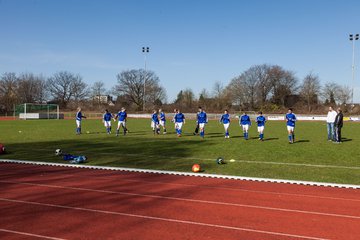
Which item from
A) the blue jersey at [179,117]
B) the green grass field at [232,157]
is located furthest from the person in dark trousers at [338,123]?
the blue jersey at [179,117]

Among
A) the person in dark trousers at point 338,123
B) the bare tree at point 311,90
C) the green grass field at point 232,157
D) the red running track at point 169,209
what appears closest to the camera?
the red running track at point 169,209

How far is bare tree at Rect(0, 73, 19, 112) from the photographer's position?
267ft

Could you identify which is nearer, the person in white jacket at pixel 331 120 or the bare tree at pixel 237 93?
the person in white jacket at pixel 331 120

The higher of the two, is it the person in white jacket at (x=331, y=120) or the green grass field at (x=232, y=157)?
the person in white jacket at (x=331, y=120)

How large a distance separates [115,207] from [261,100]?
85.7 m

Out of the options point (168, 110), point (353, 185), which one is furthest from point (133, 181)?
point (168, 110)

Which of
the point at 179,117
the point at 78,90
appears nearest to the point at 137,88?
the point at 78,90

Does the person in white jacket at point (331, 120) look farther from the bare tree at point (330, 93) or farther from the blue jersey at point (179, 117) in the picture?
the bare tree at point (330, 93)

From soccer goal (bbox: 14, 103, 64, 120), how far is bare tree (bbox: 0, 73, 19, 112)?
2008 cm

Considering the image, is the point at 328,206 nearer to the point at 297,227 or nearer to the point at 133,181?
the point at 297,227

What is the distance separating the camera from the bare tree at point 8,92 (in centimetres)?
8125

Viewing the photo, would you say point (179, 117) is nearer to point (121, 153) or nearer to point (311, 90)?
point (121, 153)

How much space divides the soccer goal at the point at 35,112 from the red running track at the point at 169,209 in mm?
51383

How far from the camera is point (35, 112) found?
201ft
